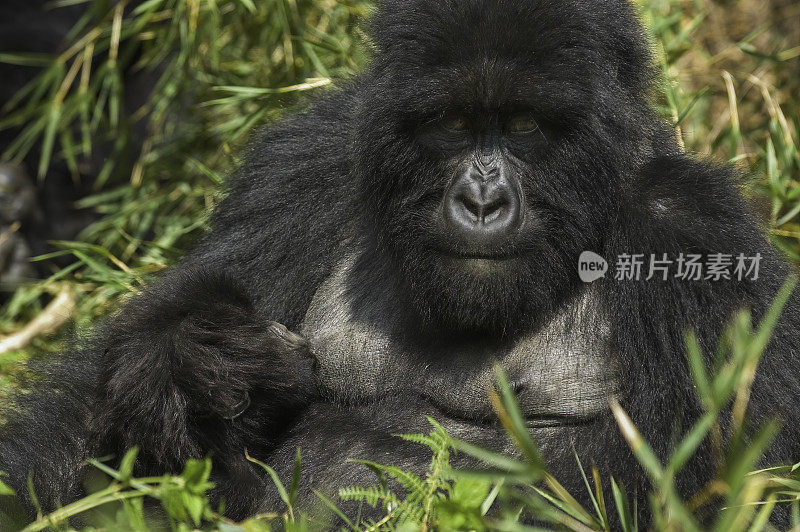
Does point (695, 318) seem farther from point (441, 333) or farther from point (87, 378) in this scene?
point (87, 378)

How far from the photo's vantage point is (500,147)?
2924mm

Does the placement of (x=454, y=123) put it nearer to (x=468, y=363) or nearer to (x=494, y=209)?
(x=494, y=209)

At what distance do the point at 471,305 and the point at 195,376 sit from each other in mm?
846

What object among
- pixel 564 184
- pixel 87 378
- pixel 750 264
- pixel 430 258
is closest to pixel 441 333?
pixel 430 258

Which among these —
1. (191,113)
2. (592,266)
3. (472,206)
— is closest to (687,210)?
(592,266)

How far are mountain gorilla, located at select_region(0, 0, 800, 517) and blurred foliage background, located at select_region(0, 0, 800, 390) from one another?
3.70 ft

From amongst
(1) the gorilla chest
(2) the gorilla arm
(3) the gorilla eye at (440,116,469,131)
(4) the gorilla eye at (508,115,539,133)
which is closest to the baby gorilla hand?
(2) the gorilla arm

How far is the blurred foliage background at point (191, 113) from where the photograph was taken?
184 inches

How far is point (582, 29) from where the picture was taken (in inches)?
115

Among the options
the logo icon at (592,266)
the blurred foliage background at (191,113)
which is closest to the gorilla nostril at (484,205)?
the logo icon at (592,266)

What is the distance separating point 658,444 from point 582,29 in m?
1.19

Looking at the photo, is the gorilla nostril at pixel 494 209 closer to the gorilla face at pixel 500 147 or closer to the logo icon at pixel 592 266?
the gorilla face at pixel 500 147

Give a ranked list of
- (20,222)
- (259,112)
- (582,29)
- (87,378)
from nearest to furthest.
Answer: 1. (582,29)
2. (87,378)
3. (259,112)
4. (20,222)

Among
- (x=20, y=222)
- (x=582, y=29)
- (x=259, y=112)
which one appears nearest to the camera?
(x=582, y=29)
